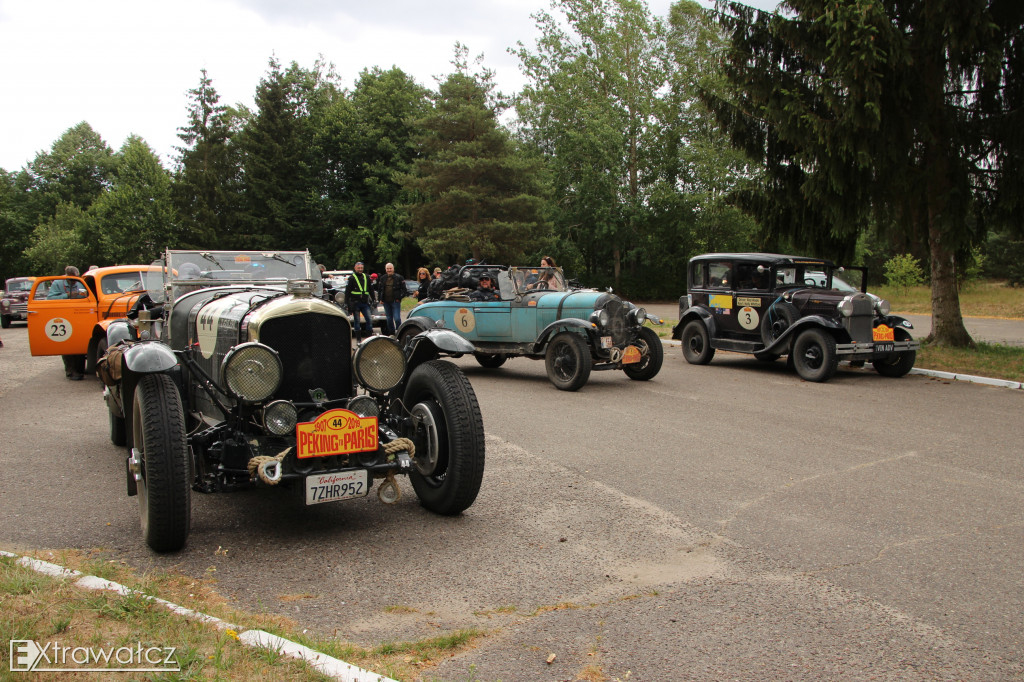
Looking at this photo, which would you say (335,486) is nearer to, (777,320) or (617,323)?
(617,323)

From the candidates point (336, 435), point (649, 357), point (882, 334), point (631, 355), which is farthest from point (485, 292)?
point (336, 435)

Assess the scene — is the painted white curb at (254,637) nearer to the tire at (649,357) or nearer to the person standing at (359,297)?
the tire at (649,357)

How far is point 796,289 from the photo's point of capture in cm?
1241

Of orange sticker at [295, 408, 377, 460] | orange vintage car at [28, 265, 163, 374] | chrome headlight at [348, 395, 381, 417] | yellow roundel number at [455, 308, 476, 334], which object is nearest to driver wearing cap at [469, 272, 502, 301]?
yellow roundel number at [455, 308, 476, 334]

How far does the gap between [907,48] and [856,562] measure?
35.2 feet

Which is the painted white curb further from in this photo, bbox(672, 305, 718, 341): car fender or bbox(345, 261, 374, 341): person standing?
bbox(345, 261, 374, 341): person standing

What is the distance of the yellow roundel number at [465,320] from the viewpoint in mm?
12086

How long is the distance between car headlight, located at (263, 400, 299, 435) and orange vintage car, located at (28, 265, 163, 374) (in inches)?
303

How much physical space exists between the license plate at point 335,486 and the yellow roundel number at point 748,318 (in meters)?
9.74

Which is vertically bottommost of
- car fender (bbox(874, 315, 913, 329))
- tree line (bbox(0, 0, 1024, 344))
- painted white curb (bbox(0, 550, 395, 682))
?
painted white curb (bbox(0, 550, 395, 682))

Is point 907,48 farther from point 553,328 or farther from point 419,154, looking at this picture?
point 419,154

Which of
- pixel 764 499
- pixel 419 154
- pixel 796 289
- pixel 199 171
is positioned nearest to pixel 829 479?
pixel 764 499

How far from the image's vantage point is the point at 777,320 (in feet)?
40.4

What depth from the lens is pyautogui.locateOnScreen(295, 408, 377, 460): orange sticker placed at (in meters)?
4.38
